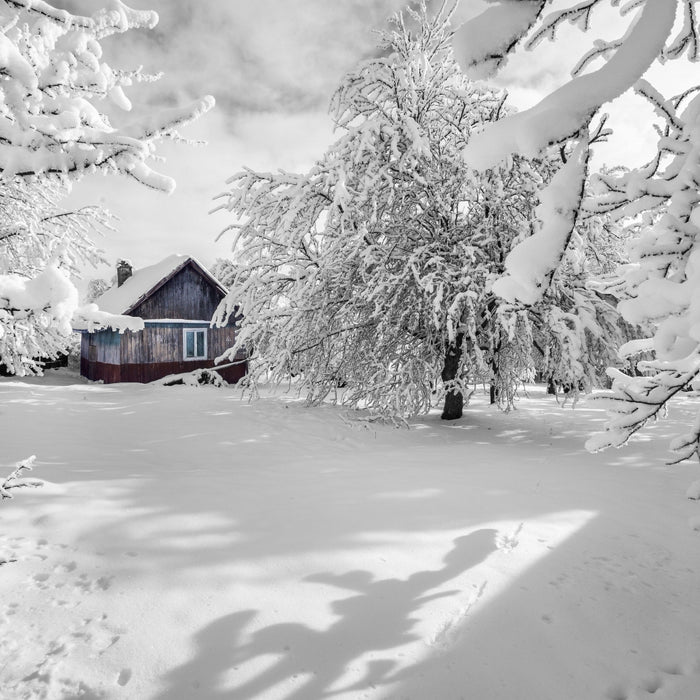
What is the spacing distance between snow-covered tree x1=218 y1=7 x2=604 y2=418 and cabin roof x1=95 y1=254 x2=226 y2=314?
9.55 m

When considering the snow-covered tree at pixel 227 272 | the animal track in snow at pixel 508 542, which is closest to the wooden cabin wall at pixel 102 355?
the snow-covered tree at pixel 227 272

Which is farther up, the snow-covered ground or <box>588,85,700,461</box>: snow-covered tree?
<box>588,85,700,461</box>: snow-covered tree

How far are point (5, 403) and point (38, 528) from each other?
7.50 meters

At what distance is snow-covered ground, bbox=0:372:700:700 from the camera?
200 centimetres

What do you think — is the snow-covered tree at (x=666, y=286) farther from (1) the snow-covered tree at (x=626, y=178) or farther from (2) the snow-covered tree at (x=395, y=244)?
(2) the snow-covered tree at (x=395, y=244)

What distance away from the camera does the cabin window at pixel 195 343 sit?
19.6m

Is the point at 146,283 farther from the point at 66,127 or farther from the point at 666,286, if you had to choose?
the point at 666,286

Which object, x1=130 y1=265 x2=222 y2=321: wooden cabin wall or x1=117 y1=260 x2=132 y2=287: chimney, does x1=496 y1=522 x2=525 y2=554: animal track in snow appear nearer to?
x1=130 y1=265 x2=222 y2=321: wooden cabin wall

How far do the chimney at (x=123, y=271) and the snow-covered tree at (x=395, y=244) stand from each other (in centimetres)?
1735

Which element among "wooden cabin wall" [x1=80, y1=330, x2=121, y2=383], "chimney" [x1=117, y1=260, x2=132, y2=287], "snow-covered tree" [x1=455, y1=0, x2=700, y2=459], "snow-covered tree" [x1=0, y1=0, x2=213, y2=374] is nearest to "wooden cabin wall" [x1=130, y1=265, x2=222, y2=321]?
"wooden cabin wall" [x1=80, y1=330, x2=121, y2=383]

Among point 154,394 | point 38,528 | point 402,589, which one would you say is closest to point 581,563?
point 402,589

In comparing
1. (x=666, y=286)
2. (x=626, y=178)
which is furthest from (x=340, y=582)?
(x=626, y=178)

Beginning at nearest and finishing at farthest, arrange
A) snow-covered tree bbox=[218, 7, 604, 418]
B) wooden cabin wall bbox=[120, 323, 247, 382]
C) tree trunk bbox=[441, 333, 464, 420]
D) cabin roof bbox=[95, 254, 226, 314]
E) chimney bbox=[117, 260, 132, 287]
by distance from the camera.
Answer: snow-covered tree bbox=[218, 7, 604, 418]
tree trunk bbox=[441, 333, 464, 420]
wooden cabin wall bbox=[120, 323, 247, 382]
cabin roof bbox=[95, 254, 226, 314]
chimney bbox=[117, 260, 132, 287]

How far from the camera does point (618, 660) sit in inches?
87.6
